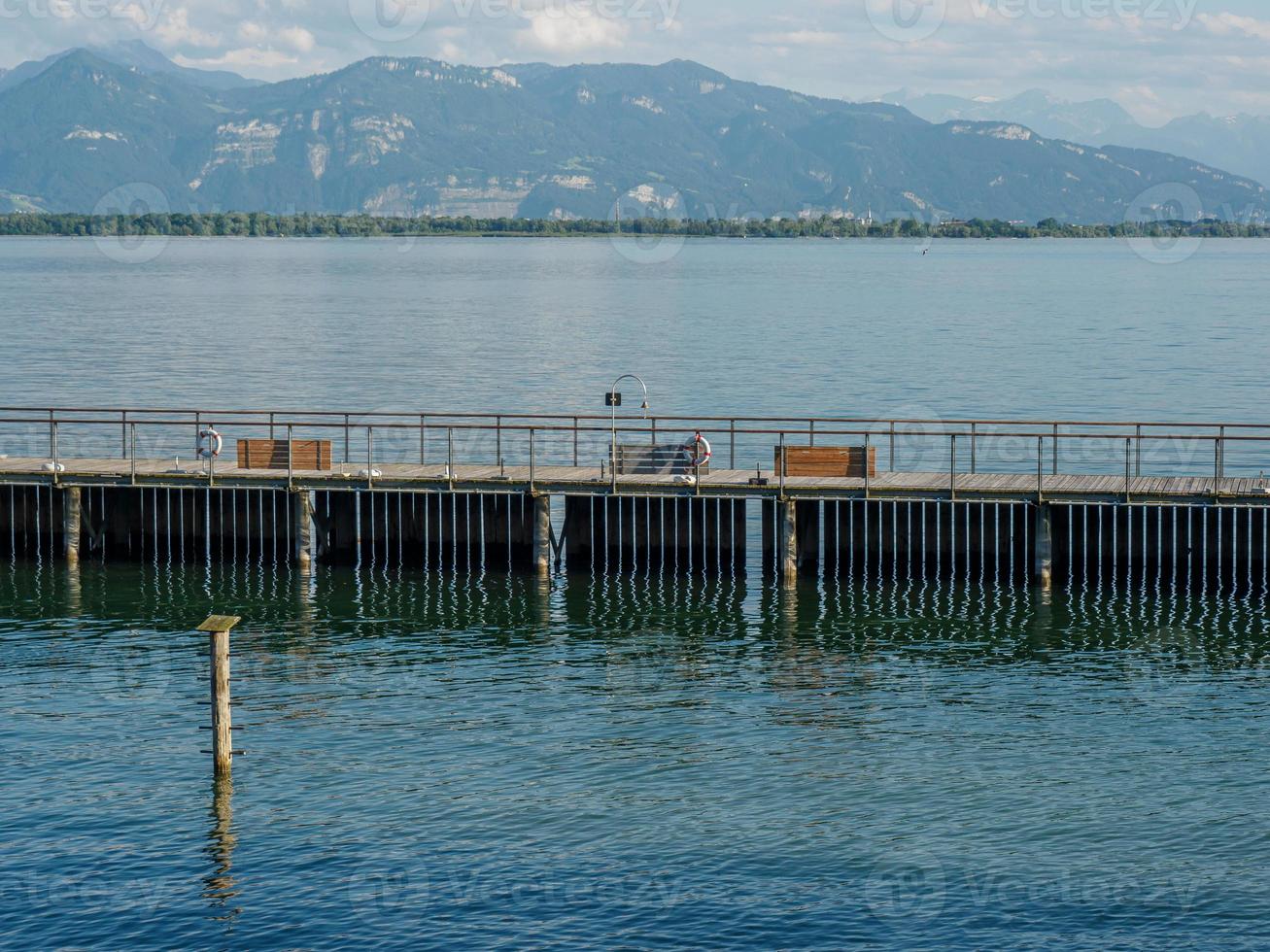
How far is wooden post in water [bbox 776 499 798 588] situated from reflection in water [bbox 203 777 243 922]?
1970 cm

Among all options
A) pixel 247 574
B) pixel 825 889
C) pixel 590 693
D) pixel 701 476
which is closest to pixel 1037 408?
pixel 701 476

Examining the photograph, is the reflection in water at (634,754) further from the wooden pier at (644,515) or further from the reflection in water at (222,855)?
the wooden pier at (644,515)

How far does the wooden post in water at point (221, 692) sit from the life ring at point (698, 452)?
58.9 feet

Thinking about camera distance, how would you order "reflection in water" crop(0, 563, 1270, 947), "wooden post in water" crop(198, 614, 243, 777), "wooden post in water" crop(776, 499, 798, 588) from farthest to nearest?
"wooden post in water" crop(776, 499, 798, 588), "wooden post in water" crop(198, 614, 243, 777), "reflection in water" crop(0, 563, 1270, 947)

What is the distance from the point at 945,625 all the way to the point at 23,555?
26.7 meters

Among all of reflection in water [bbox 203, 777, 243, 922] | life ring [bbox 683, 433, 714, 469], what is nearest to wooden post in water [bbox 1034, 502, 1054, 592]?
life ring [bbox 683, 433, 714, 469]

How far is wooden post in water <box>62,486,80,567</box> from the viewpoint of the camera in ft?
167

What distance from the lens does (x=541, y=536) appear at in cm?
4909

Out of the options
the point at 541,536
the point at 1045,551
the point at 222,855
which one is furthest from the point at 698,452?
the point at 222,855

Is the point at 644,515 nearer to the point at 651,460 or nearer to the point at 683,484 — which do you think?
the point at 651,460

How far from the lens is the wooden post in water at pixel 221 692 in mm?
31391

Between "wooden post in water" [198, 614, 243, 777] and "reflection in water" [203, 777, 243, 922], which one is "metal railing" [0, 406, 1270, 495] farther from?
"reflection in water" [203, 777, 243, 922]

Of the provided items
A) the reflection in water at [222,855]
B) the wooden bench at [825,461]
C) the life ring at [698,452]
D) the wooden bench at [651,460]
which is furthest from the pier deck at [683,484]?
the reflection in water at [222,855]

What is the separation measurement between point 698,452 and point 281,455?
11.9 metres
